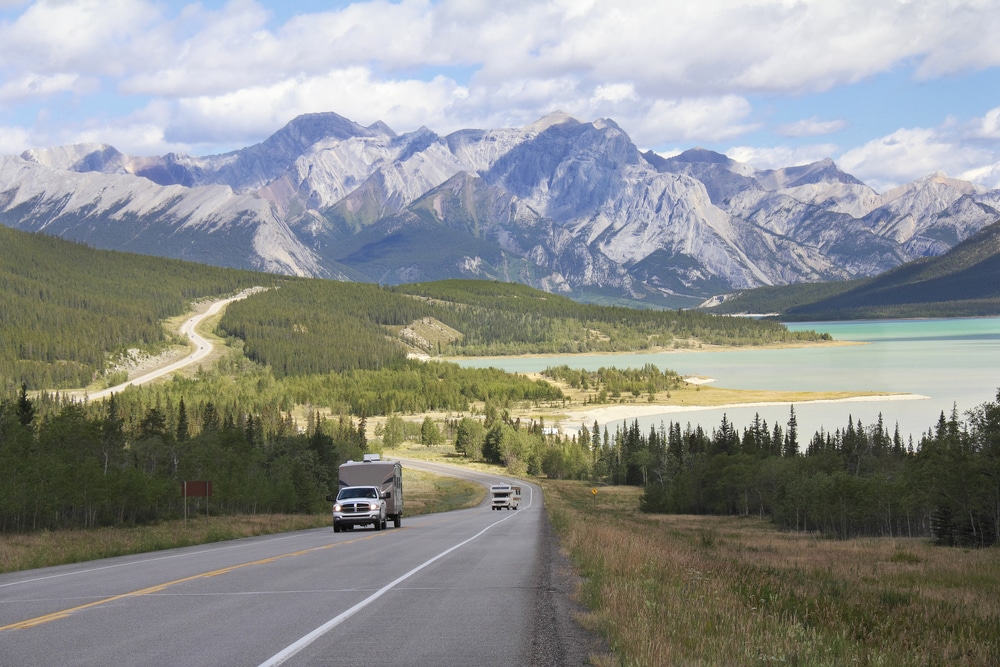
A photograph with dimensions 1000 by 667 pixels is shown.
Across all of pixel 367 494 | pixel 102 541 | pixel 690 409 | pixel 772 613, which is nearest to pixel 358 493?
pixel 367 494

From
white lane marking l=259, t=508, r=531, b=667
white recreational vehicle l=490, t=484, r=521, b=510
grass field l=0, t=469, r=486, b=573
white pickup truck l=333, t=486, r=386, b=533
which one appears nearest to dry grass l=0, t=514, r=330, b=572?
grass field l=0, t=469, r=486, b=573

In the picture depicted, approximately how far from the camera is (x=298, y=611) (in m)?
15.9

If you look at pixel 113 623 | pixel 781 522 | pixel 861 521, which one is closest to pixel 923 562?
pixel 113 623

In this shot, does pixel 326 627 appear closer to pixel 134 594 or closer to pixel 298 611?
pixel 298 611

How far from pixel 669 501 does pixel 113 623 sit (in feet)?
324

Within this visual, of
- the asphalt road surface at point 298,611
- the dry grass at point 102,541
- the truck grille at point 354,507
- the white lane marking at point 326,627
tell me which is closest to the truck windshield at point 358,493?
the truck grille at point 354,507

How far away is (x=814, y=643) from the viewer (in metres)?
12.0

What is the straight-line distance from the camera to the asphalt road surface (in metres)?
12.4

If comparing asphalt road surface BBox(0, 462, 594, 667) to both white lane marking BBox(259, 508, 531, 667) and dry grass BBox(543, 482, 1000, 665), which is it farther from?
dry grass BBox(543, 482, 1000, 665)

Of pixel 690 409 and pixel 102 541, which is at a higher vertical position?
pixel 102 541

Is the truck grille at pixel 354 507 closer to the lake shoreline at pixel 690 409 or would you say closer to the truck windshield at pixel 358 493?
the truck windshield at pixel 358 493

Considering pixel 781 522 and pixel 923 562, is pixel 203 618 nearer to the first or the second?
pixel 923 562

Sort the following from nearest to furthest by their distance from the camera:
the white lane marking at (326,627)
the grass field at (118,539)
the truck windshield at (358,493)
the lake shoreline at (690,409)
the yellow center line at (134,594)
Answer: the white lane marking at (326,627) → the yellow center line at (134,594) → the grass field at (118,539) → the truck windshield at (358,493) → the lake shoreline at (690,409)

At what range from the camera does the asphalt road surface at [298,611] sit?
1238 centimetres
